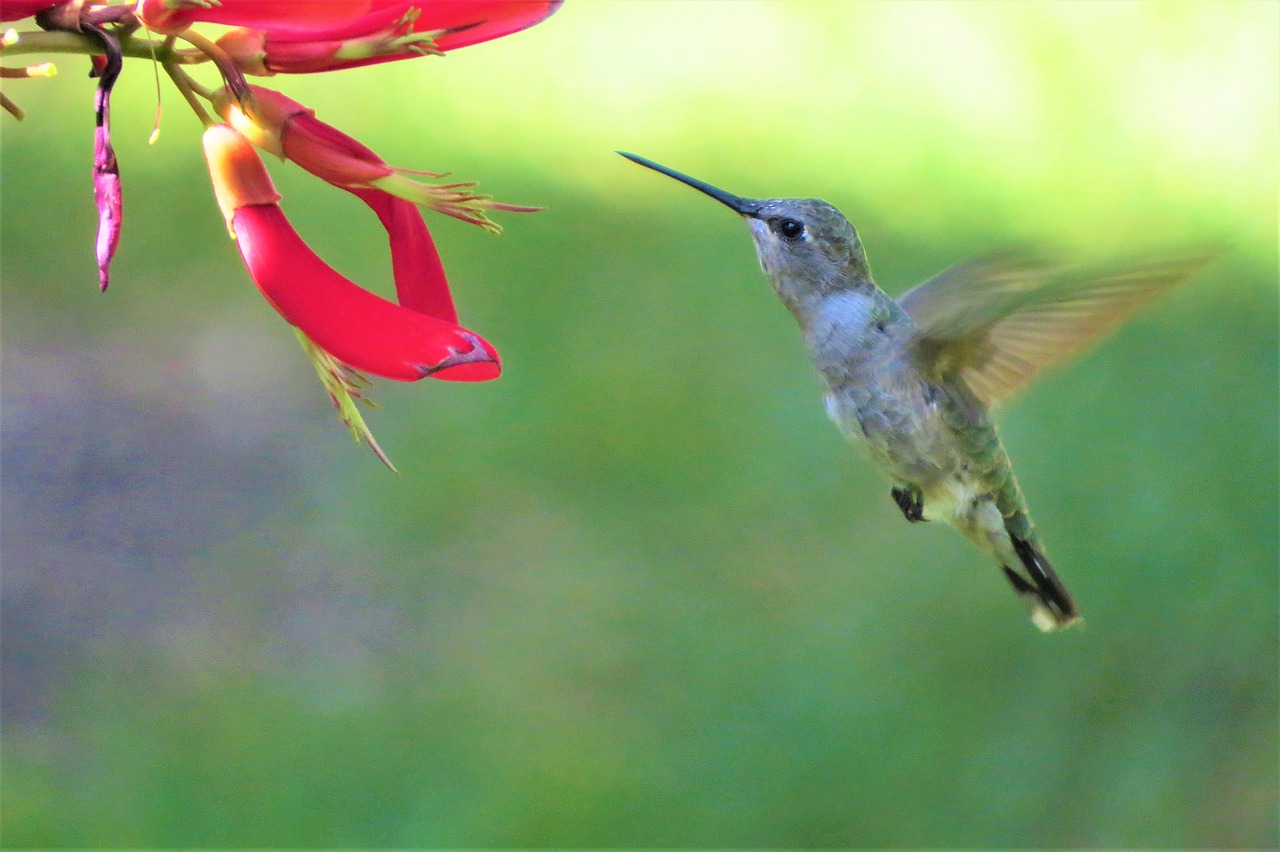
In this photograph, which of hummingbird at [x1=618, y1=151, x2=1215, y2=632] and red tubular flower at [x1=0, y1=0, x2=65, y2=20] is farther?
hummingbird at [x1=618, y1=151, x2=1215, y2=632]

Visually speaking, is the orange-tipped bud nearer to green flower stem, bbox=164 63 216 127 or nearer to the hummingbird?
green flower stem, bbox=164 63 216 127

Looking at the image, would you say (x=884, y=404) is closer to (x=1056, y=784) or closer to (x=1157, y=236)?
(x=1056, y=784)

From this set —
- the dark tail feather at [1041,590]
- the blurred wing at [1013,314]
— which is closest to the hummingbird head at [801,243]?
the blurred wing at [1013,314]

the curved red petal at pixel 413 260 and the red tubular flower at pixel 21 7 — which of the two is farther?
the curved red petal at pixel 413 260

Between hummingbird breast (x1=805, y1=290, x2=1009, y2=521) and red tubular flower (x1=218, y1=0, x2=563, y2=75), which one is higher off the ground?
hummingbird breast (x1=805, y1=290, x2=1009, y2=521)

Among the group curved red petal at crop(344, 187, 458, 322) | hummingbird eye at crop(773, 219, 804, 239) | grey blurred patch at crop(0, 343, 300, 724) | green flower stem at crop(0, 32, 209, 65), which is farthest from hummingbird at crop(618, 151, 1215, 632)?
grey blurred patch at crop(0, 343, 300, 724)

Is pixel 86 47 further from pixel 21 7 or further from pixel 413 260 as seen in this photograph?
pixel 413 260

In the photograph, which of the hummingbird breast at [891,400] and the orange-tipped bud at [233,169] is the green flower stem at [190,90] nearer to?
the orange-tipped bud at [233,169]
